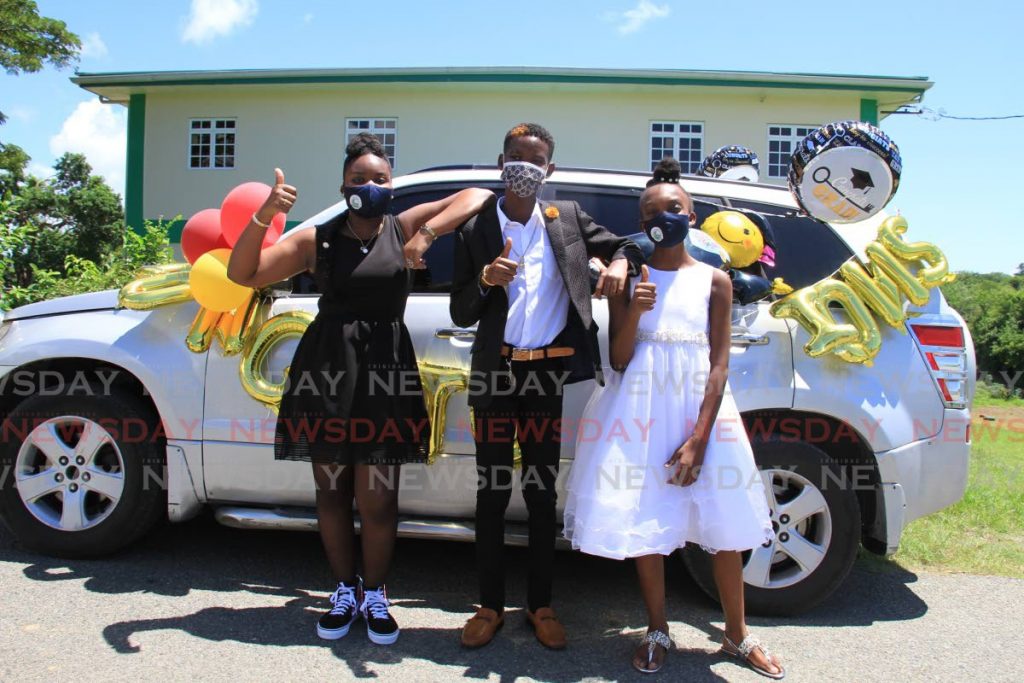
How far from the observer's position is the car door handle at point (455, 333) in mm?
3332

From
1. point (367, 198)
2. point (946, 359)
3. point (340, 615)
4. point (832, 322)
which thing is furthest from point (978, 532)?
point (367, 198)

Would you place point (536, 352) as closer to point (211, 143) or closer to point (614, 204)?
point (614, 204)

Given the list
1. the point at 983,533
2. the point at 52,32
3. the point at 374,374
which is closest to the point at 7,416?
the point at 374,374

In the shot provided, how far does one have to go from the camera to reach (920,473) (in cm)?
325

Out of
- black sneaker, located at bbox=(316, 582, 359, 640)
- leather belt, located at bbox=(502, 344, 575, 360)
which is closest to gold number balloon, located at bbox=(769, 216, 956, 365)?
leather belt, located at bbox=(502, 344, 575, 360)

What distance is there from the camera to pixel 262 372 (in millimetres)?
3436

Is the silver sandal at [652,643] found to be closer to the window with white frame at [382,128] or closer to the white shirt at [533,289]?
the white shirt at [533,289]

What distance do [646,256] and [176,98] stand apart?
16419 mm

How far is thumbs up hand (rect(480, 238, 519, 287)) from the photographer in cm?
264

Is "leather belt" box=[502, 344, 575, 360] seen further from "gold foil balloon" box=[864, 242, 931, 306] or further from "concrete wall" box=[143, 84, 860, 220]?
"concrete wall" box=[143, 84, 860, 220]

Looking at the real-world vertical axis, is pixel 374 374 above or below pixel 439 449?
above

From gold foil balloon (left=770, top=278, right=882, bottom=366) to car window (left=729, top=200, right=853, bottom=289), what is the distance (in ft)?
0.55

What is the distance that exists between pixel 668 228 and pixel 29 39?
1608cm

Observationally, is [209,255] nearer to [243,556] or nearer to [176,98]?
[243,556]
